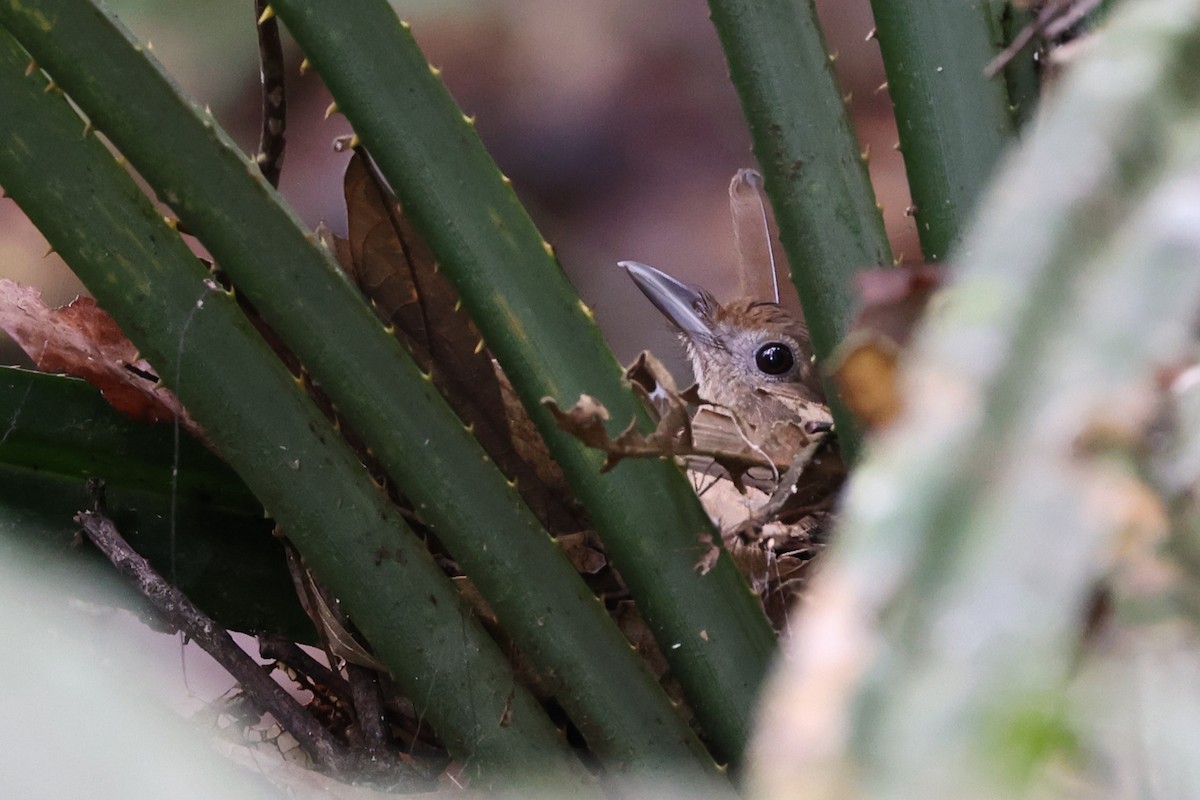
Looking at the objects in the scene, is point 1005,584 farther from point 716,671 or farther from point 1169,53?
point 716,671

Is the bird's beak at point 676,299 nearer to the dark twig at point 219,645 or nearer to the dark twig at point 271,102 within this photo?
the dark twig at point 271,102

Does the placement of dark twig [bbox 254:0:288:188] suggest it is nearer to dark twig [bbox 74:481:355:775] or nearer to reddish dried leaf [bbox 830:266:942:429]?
dark twig [bbox 74:481:355:775]

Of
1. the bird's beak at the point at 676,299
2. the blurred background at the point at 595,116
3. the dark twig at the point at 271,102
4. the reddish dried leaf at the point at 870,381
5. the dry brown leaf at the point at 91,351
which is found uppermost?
the dark twig at the point at 271,102

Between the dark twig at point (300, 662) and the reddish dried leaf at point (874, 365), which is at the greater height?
the reddish dried leaf at point (874, 365)

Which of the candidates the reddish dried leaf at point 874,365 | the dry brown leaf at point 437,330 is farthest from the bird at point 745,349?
the reddish dried leaf at point 874,365

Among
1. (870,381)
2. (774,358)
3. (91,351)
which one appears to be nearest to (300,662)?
(91,351)

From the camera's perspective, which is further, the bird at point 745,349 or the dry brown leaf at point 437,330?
the bird at point 745,349

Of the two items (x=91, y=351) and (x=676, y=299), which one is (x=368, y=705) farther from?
(x=676, y=299)

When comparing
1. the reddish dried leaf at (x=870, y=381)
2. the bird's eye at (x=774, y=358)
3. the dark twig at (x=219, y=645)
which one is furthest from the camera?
the bird's eye at (x=774, y=358)
